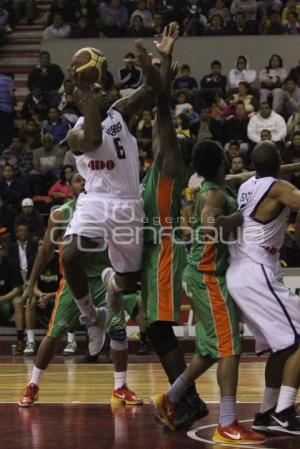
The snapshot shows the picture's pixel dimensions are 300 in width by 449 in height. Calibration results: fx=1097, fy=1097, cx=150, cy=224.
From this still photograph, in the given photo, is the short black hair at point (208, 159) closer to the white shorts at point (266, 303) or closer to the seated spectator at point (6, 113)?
the white shorts at point (266, 303)

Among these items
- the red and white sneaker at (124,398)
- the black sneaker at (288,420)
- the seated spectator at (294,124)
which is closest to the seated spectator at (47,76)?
the seated spectator at (294,124)

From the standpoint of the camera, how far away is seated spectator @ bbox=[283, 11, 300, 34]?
19875 millimetres

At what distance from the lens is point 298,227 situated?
756 centimetres

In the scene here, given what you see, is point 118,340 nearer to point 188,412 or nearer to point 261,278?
point 188,412

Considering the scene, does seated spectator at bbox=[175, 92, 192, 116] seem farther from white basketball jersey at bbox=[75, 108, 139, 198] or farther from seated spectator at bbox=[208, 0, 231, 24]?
white basketball jersey at bbox=[75, 108, 139, 198]

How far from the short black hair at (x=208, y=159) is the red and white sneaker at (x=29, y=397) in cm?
263

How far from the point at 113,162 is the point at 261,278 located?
1.38 m

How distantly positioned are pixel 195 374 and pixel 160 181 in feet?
4.74

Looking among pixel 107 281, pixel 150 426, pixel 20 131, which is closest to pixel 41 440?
pixel 150 426

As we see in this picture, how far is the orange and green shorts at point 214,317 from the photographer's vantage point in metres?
7.13

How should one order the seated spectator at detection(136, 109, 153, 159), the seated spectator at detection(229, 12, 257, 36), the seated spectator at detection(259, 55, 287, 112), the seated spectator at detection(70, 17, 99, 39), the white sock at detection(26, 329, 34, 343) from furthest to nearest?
1. the seated spectator at detection(70, 17, 99, 39)
2. the seated spectator at detection(229, 12, 257, 36)
3. the seated spectator at detection(259, 55, 287, 112)
4. the seated spectator at detection(136, 109, 153, 159)
5. the white sock at detection(26, 329, 34, 343)

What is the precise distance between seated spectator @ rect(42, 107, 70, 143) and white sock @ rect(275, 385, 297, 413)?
11.5 meters

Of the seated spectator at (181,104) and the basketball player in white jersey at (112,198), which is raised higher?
the basketball player in white jersey at (112,198)

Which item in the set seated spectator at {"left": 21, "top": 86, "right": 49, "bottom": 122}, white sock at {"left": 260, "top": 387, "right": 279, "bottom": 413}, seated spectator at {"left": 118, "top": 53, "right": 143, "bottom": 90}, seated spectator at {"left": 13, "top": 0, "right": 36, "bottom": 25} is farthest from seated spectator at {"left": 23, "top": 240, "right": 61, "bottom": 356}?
seated spectator at {"left": 13, "top": 0, "right": 36, "bottom": 25}
